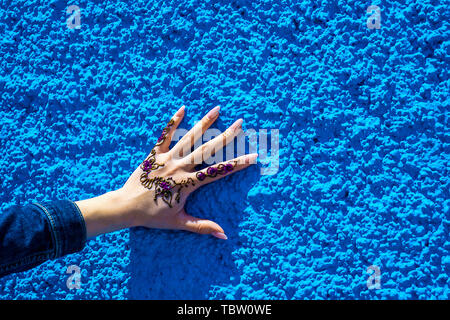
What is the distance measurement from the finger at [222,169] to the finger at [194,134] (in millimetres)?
55

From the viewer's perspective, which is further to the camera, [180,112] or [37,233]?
[180,112]

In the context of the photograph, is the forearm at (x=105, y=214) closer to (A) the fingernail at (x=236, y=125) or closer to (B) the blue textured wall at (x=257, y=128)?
(B) the blue textured wall at (x=257, y=128)

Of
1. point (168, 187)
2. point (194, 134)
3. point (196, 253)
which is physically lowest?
point (196, 253)

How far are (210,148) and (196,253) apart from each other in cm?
21

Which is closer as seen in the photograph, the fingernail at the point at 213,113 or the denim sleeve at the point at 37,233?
the denim sleeve at the point at 37,233

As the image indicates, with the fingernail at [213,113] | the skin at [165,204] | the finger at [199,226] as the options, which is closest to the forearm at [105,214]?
the skin at [165,204]

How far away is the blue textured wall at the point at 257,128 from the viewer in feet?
2.44

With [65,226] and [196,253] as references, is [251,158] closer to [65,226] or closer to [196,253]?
[196,253]

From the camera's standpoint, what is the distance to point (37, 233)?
27.5 inches

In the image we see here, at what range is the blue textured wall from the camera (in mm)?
743

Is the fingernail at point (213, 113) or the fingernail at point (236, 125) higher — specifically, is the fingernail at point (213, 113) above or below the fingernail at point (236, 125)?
above

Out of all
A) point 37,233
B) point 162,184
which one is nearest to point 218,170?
point 162,184

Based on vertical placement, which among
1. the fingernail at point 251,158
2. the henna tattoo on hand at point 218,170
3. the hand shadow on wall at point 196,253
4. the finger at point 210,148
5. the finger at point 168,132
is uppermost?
the finger at point 168,132

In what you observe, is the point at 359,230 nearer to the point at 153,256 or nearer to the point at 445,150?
the point at 445,150
